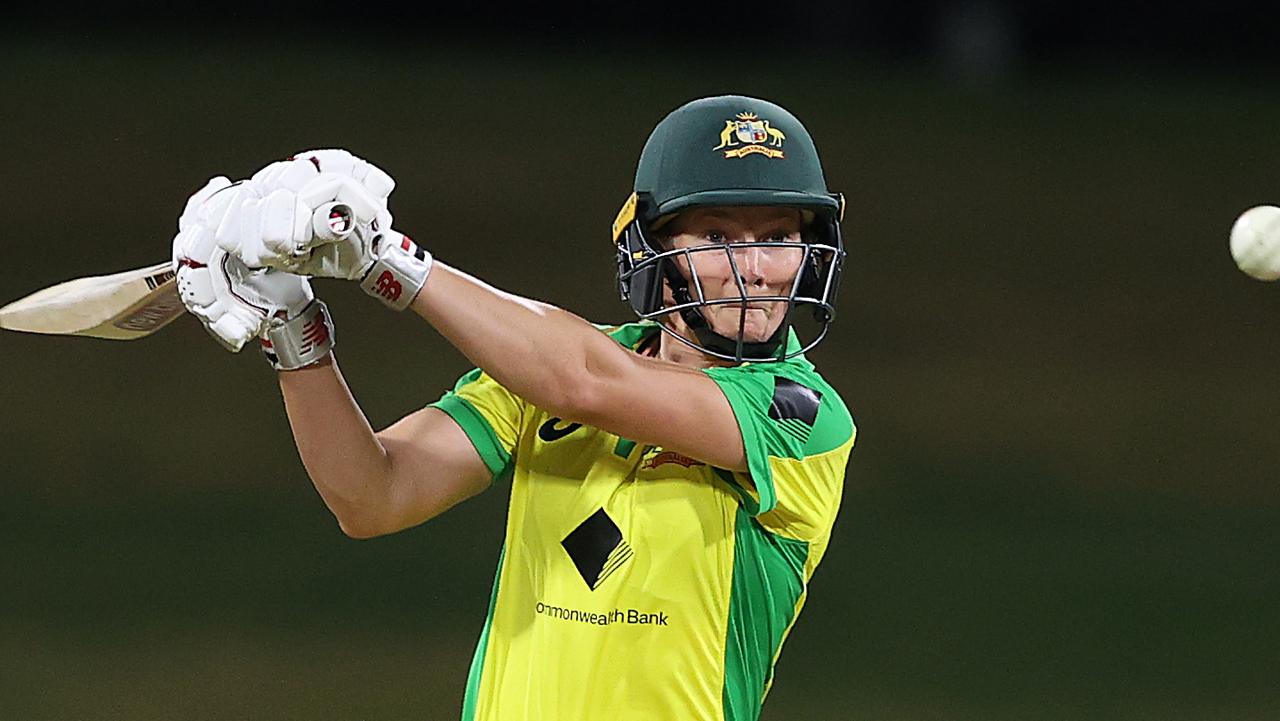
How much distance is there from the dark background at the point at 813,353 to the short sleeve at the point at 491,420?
2.30 meters

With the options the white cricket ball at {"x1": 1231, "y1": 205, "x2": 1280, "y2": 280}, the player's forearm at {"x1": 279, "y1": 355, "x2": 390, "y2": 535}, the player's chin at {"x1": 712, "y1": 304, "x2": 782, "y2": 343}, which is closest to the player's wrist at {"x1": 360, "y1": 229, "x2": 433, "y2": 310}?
the player's forearm at {"x1": 279, "y1": 355, "x2": 390, "y2": 535}

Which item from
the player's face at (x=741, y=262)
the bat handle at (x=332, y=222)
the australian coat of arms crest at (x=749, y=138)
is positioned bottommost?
the bat handle at (x=332, y=222)

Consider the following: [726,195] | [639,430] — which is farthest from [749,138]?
[639,430]

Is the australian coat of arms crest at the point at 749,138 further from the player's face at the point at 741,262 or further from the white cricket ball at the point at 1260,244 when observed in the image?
the white cricket ball at the point at 1260,244

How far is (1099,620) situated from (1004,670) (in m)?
0.52

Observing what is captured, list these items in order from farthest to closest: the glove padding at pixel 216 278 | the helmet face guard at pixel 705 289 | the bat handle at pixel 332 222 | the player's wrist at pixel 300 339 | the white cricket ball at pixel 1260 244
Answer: the white cricket ball at pixel 1260 244, the helmet face guard at pixel 705 289, the player's wrist at pixel 300 339, the glove padding at pixel 216 278, the bat handle at pixel 332 222

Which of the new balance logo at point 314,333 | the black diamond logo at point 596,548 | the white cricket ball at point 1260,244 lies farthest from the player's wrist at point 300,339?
the white cricket ball at point 1260,244

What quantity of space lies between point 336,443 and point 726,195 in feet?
2.30

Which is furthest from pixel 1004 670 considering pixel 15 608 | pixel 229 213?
pixel 229 213

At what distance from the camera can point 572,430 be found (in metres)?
2.76

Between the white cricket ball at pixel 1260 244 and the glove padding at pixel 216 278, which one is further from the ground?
the white cricket ball at pixel 1260 244

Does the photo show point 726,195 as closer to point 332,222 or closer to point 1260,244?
point 332,222

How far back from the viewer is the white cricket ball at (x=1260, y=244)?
3.15m

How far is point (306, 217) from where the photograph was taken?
86.7 inches
